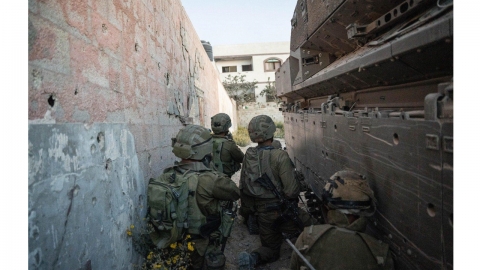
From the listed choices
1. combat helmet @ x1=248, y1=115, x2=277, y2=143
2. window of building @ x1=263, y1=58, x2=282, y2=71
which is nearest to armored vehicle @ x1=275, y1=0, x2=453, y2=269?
combat helmet @ x1=248, y1=115, x2=277, y2=143

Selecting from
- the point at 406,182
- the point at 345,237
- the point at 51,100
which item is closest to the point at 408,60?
the point at 406,182

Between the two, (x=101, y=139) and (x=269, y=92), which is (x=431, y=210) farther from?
(x=269, y=92)

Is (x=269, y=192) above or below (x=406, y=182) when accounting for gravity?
below

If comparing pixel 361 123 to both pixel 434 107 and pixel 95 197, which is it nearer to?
pixel 434 107

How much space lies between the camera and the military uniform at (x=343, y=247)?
1730 millimetres

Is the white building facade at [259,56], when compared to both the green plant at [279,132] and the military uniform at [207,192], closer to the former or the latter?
the green plant at [279,132]

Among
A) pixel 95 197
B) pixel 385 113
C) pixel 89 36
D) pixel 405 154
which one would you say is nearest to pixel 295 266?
pixel 405 154

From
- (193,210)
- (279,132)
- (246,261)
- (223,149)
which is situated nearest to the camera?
(193,210)

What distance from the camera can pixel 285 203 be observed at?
3559 mm

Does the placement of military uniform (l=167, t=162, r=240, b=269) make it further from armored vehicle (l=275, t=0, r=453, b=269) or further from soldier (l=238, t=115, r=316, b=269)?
armored vehicle (l=275, t=0, r=453, b=269)

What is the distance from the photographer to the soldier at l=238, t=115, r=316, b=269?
346 centimetres

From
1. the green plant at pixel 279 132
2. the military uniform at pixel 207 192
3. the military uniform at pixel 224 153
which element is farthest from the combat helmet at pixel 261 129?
the green plant at pixel 279 132

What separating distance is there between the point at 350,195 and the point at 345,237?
0.84 feet

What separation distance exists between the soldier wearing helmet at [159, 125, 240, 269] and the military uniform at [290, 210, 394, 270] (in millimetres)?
1091
